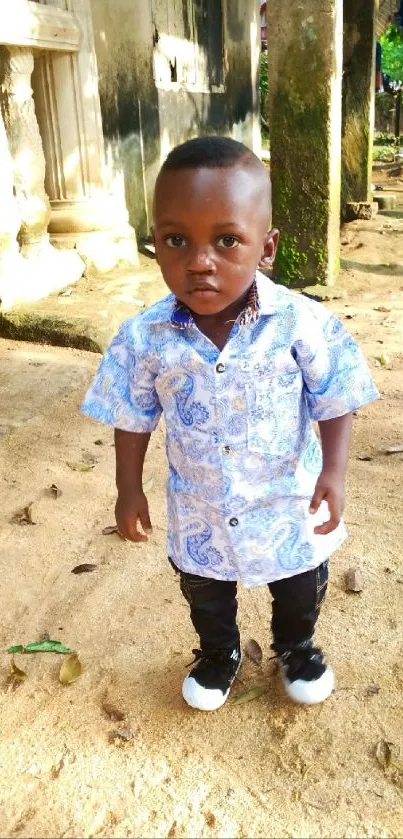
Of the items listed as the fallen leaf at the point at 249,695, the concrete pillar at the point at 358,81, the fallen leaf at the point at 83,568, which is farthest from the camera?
the concrete pillar at the point at 358,81

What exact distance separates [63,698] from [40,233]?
4.17 m

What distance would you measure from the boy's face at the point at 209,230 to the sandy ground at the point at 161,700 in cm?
104

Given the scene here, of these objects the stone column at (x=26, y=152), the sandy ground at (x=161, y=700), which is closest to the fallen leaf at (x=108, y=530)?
the sandy ground at (x=161, y=700)

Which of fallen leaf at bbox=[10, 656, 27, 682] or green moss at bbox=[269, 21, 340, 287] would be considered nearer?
fallen leaf at bbox=[10, 656, 27, 682]

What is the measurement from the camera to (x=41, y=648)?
2055 mm

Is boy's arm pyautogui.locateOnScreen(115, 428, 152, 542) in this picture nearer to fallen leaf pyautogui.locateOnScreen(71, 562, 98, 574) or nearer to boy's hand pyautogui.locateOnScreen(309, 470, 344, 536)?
boy's hand pyautogui.locateOnScreen(309, 470, 344, 536)

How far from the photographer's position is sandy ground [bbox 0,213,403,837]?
1527mm

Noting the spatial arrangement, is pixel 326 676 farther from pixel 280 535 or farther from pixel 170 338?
pixel 170 338

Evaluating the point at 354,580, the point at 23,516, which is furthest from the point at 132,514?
the point at 23,516

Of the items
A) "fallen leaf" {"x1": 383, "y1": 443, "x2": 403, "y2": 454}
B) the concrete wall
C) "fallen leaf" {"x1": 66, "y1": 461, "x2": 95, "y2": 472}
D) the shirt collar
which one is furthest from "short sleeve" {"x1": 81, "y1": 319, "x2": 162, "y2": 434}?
the concrete wall

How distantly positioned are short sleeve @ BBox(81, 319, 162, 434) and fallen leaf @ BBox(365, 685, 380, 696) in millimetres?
891

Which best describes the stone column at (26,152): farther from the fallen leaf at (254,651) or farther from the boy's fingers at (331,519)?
the boy's fingers at (331,519)

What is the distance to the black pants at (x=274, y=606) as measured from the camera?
1723mm

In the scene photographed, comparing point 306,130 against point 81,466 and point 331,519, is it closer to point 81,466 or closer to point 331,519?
point 81,466
